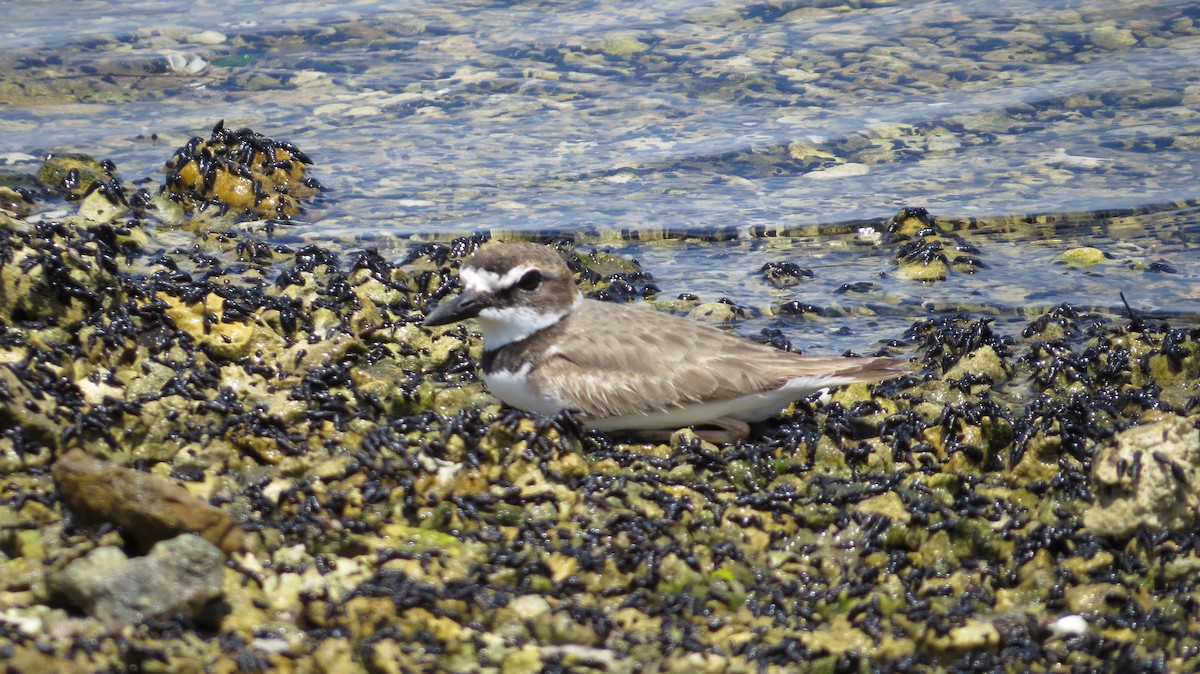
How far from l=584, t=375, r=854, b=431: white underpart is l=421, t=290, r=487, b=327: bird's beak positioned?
929 millimetres

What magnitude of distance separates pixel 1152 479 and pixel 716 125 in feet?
28.9

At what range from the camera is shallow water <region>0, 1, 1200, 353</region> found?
10.3 meters

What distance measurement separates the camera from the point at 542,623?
5.05 meters

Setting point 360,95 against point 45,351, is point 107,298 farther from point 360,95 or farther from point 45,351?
point 360,95

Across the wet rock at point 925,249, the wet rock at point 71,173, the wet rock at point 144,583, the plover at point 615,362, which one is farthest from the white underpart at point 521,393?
the wet rock at point 71,173

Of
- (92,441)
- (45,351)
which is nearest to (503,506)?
(92,441)

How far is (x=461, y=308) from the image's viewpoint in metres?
6.83

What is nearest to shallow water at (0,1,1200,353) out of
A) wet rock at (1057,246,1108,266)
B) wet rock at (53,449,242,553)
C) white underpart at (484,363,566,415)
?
wet rock at (1057,246,1108,266)

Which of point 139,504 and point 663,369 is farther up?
point 139,504

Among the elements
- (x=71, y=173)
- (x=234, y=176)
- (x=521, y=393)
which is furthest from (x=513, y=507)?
(x=71, y=173)

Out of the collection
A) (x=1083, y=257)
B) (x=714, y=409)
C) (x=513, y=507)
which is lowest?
(x=1083, y=257)

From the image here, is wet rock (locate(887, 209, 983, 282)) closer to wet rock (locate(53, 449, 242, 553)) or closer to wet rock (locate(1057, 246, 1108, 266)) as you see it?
wet rock (locate(1057, 246, 1108, 266))

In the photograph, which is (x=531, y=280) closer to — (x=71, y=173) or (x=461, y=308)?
(x=461, y=308)

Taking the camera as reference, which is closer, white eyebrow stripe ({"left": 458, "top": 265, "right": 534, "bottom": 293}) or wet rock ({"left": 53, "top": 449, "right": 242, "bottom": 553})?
wet rock ({"left": 53, "top": 449, "right": 242, "bottom": 553})
